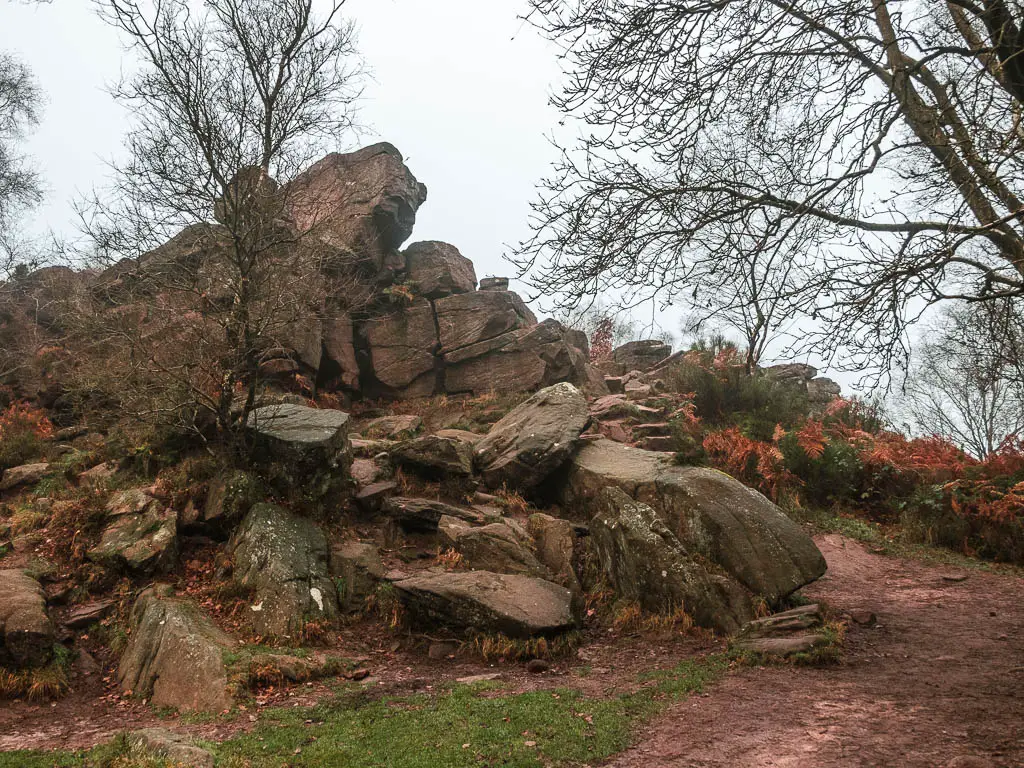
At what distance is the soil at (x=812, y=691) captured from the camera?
174 inches

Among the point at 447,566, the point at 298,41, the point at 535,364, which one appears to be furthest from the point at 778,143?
the point at 535,364

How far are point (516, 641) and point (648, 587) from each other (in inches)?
76.6

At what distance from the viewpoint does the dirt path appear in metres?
4.28

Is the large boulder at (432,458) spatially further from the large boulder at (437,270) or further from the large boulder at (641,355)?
the large boulder at (641,355)

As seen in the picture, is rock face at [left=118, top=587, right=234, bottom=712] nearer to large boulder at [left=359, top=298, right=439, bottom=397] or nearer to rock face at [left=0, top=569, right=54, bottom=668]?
rock face at [left=0, top=569, right=54, bottom=668]

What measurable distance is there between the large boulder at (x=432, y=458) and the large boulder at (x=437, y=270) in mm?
8800

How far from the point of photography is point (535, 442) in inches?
473

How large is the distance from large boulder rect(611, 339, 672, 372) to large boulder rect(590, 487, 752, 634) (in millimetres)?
15998

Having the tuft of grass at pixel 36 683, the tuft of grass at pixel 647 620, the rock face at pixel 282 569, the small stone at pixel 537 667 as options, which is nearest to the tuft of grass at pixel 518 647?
the small stone at pixel 537 667

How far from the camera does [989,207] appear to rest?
20.5ft

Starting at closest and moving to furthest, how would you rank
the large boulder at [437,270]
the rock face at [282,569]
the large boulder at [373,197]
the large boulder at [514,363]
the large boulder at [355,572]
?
the rock face at [282,569] < the large boulder at [355,572] < the large boulder at [373,197] < the large boulder at [514,363] < the large boulder at [437,270]

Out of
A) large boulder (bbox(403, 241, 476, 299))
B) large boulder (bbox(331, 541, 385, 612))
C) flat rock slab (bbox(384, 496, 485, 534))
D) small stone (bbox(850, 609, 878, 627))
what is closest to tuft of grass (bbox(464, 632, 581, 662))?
large boulder (bbox(331, 541, 385, 612))

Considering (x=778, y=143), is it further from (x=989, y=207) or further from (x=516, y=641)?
(x=516, y=641)

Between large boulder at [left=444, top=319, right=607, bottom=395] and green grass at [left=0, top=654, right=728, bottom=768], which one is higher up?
large boulder at [left=444, top=319, right=607, bottom=395]
